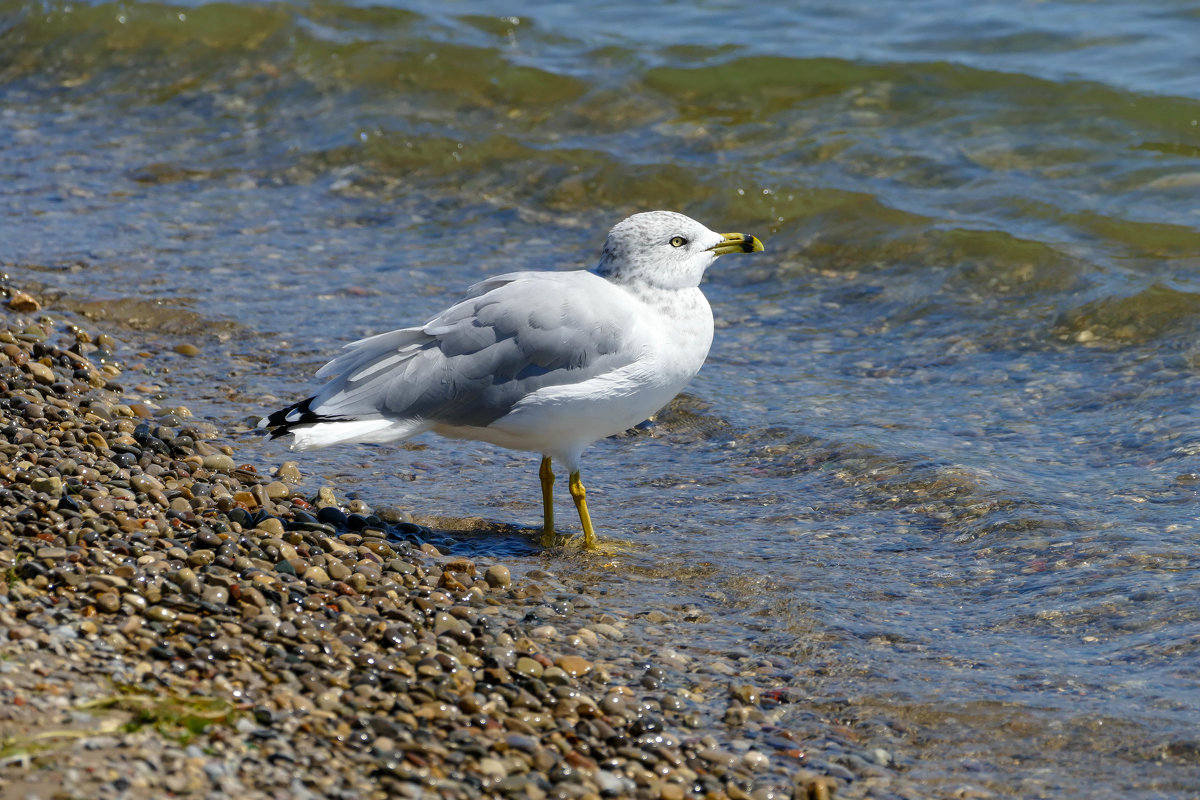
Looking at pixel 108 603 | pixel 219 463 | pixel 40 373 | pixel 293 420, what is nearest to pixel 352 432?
pixel 293 420

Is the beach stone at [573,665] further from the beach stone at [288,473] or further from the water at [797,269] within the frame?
the beach stone at [288,473]

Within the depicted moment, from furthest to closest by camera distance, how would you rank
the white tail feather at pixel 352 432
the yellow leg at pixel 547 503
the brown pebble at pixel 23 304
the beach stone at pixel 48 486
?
1. the brown pebble at pixel 23 304
2. the yellow leg at pixel 547 503
3. the white tail feather at pixel 352 432
4. the beach stone at pixel 48 486

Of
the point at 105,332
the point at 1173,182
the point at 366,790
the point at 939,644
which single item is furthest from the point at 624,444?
the point at 1173,182

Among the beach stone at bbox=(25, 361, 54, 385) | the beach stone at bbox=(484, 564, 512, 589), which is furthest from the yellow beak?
the beach stone at bbox=(25, 361, 54, 385)

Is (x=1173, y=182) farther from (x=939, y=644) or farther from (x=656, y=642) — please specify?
(x=656, y=642)

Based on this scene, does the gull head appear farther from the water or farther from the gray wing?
the water

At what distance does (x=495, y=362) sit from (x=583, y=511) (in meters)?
0.85

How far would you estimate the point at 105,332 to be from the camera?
336 inches

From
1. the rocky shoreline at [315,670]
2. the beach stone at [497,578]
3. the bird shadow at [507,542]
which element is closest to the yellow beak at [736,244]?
the bird shadow at [507,542]

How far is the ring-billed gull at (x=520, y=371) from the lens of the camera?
587cm

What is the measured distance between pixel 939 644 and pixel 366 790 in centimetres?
255

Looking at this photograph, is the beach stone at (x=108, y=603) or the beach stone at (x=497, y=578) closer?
the beach stone at (x=108, y=603)

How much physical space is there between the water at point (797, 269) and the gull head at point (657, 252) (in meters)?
1.21

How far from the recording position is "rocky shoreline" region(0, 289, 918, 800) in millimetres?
3771
